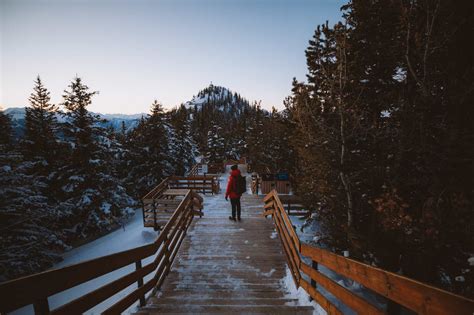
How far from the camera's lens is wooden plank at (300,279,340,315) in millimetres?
3256

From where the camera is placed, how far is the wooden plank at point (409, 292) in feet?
5.30

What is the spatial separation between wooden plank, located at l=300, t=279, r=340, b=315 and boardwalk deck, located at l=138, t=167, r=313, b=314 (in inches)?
9.0

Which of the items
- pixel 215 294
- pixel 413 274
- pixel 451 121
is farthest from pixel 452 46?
pixel 215 294

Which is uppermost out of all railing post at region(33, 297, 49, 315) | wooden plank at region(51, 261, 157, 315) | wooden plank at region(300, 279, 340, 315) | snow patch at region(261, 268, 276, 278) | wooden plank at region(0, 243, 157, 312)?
wooden plank at region(0, 243, 157, 312)

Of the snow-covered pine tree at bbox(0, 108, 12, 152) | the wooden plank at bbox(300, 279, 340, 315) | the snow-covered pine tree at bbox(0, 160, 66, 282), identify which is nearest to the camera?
the wooden plank at bbox(300, 279, 340, 315)

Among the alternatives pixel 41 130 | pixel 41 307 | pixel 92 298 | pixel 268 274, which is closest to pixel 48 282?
pixel 41 307

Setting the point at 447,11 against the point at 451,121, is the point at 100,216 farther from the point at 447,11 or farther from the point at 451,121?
the point at 447,11

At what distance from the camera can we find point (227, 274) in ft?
17.4

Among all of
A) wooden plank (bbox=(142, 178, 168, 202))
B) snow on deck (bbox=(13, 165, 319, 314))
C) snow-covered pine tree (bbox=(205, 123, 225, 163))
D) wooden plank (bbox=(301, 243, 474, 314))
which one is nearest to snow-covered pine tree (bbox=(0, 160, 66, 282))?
snow on deck (bbox=(13, 165, 319, 314))

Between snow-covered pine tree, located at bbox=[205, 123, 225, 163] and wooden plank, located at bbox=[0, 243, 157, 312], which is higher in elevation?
snow-covered pine tree, located at bbox=[205, 123, 225, 163]

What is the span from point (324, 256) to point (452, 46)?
22.0ft

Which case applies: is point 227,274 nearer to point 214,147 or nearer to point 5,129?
point 5,129

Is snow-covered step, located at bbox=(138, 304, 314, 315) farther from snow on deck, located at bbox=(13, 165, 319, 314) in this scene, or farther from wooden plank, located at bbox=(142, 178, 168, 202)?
wooden plank, located at bbox=(142, 178, 168, 202)

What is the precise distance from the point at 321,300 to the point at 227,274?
2.34 m
